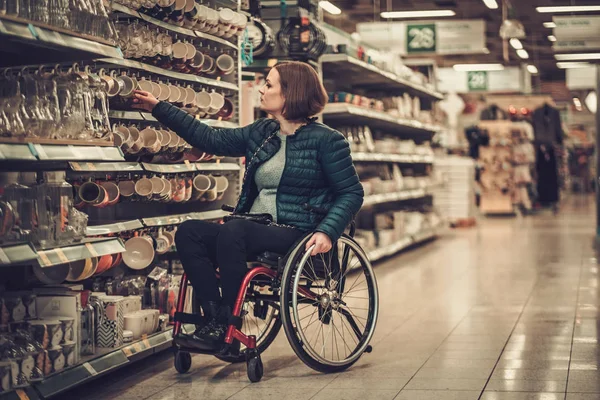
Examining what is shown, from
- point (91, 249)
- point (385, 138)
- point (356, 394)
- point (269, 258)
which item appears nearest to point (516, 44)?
point (385, 138)

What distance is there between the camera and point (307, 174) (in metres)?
3.89

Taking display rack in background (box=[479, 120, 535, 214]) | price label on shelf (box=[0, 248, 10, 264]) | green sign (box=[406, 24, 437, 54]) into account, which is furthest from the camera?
display rack in background (box=[479, 120, 535, 214])

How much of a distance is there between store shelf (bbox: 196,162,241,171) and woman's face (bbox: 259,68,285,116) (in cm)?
91

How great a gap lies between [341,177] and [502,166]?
12.3m

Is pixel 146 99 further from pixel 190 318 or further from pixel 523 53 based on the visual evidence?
pixel 523 53

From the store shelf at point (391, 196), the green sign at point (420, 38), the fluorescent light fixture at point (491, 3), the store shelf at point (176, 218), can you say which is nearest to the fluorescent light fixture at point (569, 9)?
the fluorescent light fixture at point (491, 3)

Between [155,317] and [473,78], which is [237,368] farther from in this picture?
[473,78]

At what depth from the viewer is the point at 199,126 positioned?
4043 mm

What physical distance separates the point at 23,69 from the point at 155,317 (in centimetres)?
136

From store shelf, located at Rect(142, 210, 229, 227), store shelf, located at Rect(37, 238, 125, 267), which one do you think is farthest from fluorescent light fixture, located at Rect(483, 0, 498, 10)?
store shelf, located at Rect(37, 238, 125, 267)

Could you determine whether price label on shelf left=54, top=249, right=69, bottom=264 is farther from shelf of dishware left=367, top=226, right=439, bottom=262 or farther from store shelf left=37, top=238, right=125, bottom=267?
shelf of dishware left=367, top=226, right=439, bottom=262

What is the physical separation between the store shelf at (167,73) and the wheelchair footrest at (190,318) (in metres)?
1.09

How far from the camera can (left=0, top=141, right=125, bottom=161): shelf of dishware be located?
9.26 ft

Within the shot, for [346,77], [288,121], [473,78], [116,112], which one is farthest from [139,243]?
[473,78]
